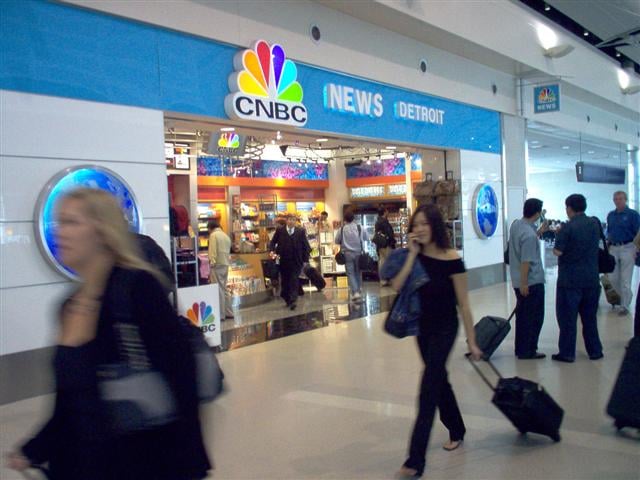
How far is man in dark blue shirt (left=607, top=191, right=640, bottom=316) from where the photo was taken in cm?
809

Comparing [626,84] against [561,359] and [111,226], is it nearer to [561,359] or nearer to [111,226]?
[561,359]

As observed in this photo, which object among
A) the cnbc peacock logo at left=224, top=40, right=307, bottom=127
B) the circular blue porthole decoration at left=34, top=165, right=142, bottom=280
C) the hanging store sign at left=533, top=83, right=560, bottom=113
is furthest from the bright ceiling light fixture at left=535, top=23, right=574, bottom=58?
the circular blue porthole decoration at left=34, top=165, right=142, bottom=280

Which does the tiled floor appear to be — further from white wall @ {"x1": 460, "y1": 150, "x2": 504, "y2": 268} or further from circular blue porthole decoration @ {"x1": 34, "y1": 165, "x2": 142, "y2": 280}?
white wall @ {"x1": 460, "y1": 150, "x2": 504, "y2": 268}

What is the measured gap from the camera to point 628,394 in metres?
3.71

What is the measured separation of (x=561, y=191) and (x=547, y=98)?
19809mm

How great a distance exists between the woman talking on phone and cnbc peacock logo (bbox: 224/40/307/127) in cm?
409

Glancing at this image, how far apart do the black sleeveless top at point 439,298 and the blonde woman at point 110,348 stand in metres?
1.94

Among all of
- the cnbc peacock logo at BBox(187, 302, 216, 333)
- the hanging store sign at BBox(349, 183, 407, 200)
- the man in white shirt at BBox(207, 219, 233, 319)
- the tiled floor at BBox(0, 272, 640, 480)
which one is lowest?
the tiled floor at BBox(0, 272, 640, 480)

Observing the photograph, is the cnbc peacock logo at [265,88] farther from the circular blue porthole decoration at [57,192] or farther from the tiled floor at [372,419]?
the tiled floor at [372,419]

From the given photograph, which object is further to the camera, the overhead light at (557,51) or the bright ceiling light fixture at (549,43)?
the bright ceiling light fixture at (549,43)

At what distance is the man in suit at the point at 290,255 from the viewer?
1034 centimetres

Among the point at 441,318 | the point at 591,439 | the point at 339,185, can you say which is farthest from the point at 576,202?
the point at 339,185

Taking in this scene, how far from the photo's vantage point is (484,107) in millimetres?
12102

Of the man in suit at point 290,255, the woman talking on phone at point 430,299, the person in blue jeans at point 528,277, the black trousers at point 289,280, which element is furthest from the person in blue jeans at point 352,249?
the woman talking on phone at point 430,299
